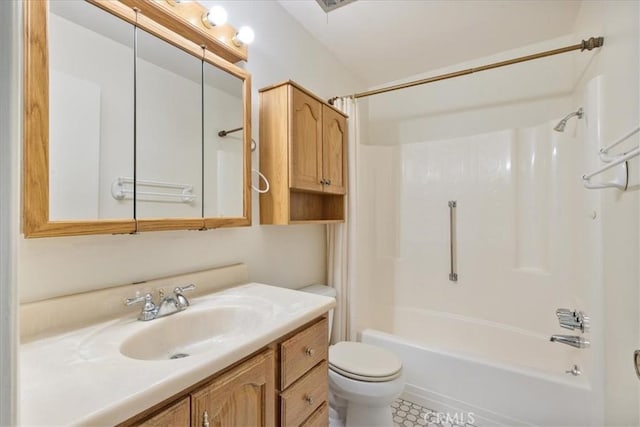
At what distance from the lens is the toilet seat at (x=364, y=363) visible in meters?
1.39

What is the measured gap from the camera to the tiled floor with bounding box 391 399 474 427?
162cm

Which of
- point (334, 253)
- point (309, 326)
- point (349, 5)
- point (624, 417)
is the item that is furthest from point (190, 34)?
point (624, 417)

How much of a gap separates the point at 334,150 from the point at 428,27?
43.1 inches

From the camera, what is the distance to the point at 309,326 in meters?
1.09

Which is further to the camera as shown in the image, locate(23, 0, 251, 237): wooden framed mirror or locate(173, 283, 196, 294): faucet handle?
locate(173, 283, 196, 294): faucet handle

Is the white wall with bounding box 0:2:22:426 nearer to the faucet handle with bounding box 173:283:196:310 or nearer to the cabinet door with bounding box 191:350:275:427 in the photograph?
the cabinet door with bounding box 191:350:275:427

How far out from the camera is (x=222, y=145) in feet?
4.48

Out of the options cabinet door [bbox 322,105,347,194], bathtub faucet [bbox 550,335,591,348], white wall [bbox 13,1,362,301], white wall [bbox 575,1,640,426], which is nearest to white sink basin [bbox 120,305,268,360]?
white wall [bbox 13,1,362,301]

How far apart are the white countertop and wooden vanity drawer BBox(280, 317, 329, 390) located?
0.22ft

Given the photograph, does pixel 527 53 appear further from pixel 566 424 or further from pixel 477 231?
pixel 566 424

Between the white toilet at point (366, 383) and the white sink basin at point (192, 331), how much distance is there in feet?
2.06

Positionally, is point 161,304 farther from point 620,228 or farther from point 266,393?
point 620,228

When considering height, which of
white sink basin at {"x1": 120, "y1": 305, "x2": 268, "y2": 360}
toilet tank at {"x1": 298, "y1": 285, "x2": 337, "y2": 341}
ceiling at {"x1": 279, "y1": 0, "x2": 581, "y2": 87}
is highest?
ceiling at {"x1": 279, "y1": 0, "x2": 581, "y2": 87}

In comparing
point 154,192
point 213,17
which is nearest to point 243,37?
point 213,17
